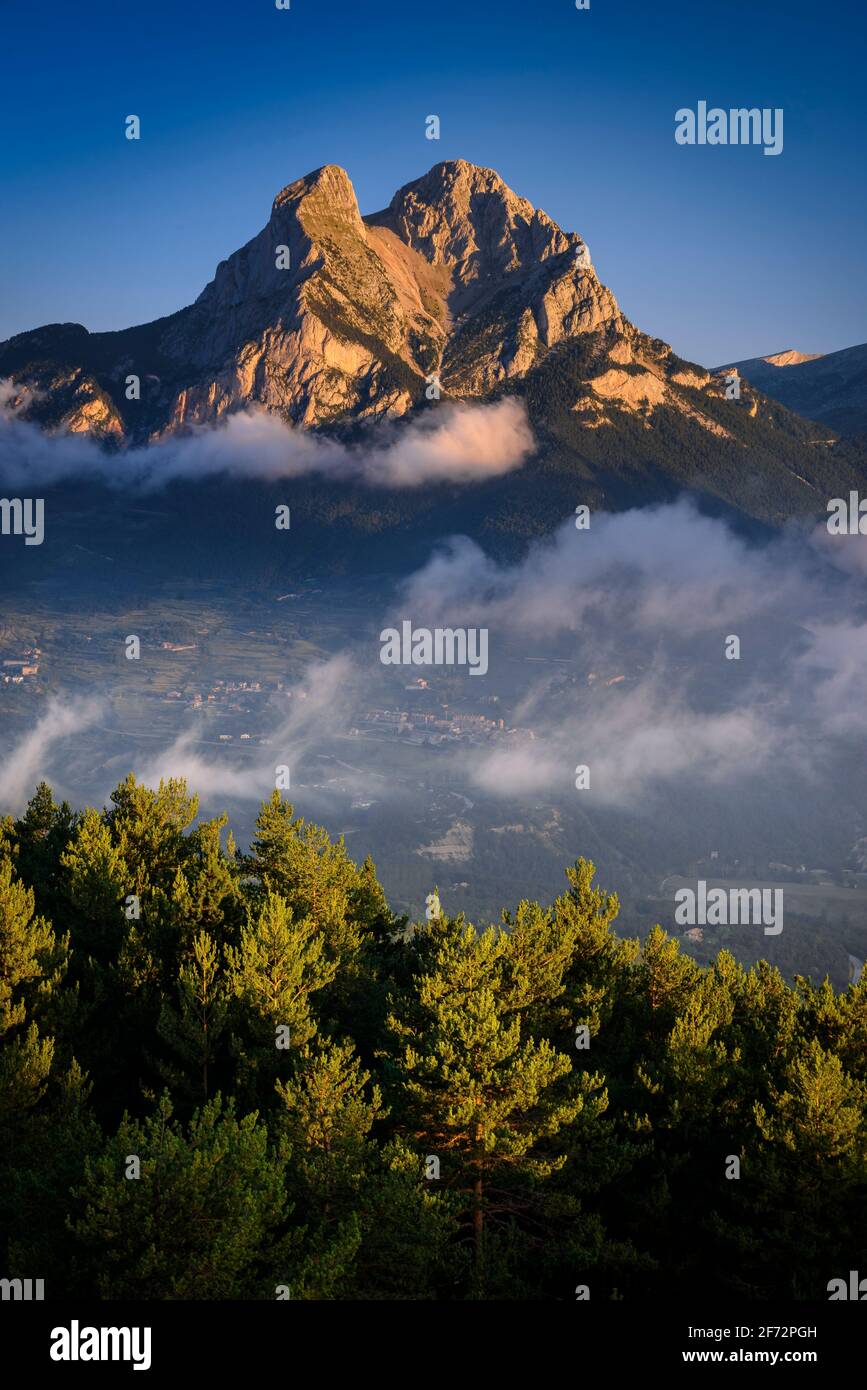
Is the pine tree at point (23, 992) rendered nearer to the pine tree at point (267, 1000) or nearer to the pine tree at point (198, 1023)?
the pine tree at point (198, 1023)

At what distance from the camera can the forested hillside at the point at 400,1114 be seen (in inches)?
915

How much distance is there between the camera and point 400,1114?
31453 millimetres

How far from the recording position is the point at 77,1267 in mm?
22609

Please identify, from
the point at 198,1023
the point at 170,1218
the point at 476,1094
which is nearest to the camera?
the point at 170,1218

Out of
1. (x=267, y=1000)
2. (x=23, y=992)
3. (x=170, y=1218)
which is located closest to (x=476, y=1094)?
(x=267, y=1000)

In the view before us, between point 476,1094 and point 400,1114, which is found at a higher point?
point 476,1094

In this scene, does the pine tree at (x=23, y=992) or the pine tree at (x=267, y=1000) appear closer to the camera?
the pine tree at (x=23, y=992)

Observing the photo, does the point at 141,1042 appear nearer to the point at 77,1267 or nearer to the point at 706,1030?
A: the point at 77,1267

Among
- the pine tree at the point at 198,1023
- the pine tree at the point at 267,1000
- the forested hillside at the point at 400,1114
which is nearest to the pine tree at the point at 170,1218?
the forested hillside at the point at 400,1114

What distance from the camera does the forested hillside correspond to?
23234mm

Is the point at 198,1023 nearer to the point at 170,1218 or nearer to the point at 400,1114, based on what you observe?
the point at 400,1114

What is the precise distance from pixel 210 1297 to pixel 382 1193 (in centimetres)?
649

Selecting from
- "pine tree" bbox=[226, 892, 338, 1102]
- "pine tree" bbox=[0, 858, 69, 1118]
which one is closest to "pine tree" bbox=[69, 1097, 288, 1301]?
"pine tree" bbox=[0, 858, 69, 1118]
